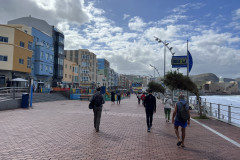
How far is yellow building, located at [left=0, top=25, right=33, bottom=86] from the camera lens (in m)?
30.3

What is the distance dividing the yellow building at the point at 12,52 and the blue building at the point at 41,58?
22.2 ft

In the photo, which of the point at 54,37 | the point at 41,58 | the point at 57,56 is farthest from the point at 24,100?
the point at 54,37

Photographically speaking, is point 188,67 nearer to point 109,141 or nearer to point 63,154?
point 109,141

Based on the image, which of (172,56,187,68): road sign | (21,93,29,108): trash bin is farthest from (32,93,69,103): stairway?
(172,56,187,68): road sign

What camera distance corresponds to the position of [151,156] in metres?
5.11

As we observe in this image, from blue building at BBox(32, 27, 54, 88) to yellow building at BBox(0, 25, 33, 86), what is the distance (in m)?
6.76

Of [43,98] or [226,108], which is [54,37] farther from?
[226,108]

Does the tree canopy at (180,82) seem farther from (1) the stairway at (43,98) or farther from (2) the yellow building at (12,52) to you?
(2) the yellow building at (12,52)

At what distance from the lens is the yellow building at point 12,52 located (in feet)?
99.3

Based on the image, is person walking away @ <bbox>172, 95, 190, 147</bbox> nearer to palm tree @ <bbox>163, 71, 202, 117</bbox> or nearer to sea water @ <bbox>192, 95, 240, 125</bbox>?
sea water @ <bbox>192, 95, 240, 125</bbox>

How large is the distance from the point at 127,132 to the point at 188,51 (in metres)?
12.6

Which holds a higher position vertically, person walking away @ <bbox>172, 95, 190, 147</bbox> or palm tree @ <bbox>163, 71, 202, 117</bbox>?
palm tree @ <bbox>163, 71, 202, 117</bbox>

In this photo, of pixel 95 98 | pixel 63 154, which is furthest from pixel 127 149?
pixel 95 98

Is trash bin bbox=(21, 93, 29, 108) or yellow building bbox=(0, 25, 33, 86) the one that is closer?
trash bin bbox=(21, 93, 29, 108)
